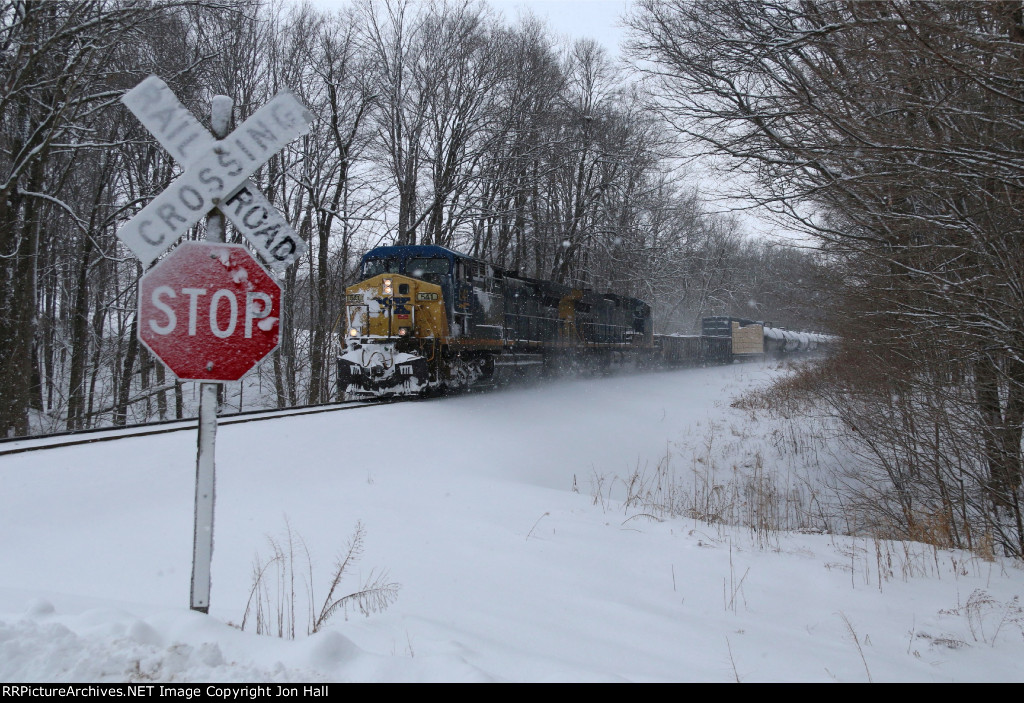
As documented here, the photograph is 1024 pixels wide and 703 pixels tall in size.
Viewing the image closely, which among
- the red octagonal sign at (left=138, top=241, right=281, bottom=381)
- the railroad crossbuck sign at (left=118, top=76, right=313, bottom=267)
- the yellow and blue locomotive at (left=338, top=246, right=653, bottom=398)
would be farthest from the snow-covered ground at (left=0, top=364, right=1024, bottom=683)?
the yellow and blue locomotive at (left=338, top=246, right=653, bottom=398)

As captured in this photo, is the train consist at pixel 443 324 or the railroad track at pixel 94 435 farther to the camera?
the train consist at pixel 443 324

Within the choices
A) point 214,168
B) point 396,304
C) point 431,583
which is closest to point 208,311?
point 214,168

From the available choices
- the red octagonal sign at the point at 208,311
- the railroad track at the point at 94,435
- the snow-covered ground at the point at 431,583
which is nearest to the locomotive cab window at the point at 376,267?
the railroad track at the point at 94,435

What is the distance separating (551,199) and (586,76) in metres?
6.00

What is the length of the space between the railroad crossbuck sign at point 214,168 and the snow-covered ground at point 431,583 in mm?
1646

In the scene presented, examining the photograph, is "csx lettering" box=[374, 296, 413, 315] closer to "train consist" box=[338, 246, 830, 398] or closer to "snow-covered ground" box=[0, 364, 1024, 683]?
"train consist" box=[338, 246, 830, 398]

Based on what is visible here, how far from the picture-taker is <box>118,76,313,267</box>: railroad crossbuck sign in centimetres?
275

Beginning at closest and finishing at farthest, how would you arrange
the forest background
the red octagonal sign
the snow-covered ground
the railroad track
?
1. the snow-covered ground
2. the red octagonal sign
3. the railroad track
4. the forest background

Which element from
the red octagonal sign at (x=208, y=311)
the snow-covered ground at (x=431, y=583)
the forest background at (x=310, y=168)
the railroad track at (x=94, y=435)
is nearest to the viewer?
the snow-covered ground at (x=431, y=583)

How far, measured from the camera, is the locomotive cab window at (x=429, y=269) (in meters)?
13.4

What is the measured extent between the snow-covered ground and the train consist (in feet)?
14.4

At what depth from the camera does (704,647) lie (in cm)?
317

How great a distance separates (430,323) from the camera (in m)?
12.9

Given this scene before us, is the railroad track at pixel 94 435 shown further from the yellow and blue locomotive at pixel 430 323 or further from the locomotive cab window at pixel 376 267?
the locomotive cab window at pixel 376 267
